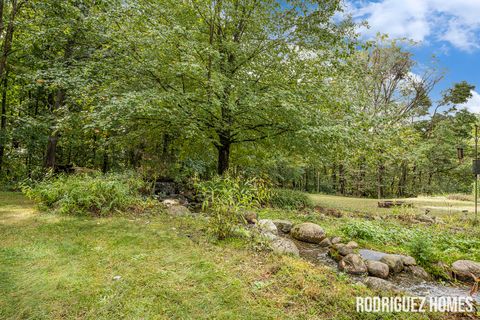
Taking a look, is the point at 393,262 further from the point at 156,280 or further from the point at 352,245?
the point at 156,280

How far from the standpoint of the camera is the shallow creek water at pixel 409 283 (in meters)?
3.29

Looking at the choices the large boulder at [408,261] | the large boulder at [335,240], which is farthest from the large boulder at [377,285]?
the large boulder at [335,240]

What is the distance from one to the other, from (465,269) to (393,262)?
40.5 inches

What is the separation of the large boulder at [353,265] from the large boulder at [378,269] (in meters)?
0.08

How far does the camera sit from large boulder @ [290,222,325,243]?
4934mm

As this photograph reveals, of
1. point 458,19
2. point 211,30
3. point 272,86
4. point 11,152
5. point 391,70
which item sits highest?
point 391,70

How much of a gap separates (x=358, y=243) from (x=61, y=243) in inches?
194

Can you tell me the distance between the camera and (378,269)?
368 cm

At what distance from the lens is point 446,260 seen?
13.8ft

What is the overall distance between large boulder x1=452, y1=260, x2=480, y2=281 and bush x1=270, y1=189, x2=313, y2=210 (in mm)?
4928

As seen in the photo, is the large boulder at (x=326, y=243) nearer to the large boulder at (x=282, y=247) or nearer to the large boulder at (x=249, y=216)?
the large boulder at (x=282, y=247)

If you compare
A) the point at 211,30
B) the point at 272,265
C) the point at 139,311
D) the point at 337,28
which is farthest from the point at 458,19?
the point at 139,311

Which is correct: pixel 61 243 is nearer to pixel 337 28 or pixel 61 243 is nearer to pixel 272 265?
pixel 272 265

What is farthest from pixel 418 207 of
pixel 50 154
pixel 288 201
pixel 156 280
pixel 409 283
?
pixel 50 154
